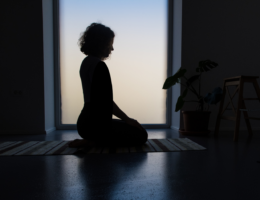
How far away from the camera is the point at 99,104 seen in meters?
1.63

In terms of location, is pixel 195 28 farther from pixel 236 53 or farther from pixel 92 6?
pixel 92 6

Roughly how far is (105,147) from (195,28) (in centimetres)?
208

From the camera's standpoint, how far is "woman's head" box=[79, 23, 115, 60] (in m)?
1.73

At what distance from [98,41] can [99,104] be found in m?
0.55

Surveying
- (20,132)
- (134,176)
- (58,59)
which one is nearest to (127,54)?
(58,59)

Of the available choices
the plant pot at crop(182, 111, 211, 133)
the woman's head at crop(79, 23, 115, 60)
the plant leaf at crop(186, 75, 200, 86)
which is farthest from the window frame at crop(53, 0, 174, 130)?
the woman's head at crop(79, 23, 115, 60)

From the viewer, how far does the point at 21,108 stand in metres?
2.62

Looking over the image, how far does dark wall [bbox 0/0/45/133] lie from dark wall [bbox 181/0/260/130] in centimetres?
197

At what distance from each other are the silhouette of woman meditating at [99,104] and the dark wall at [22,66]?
3.71 ft

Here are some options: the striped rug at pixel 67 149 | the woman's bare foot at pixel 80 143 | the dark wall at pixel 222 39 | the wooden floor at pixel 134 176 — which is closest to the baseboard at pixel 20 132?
the striped rug at pixel 67 149

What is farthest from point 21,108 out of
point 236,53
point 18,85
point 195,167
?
point 236,53

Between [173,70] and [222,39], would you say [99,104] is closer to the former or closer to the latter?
[173,70]

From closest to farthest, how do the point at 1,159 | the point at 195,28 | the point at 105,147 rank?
the point at 1,159 < the point at 105,147 < the point at 195,28

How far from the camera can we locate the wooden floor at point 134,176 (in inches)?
34.6
